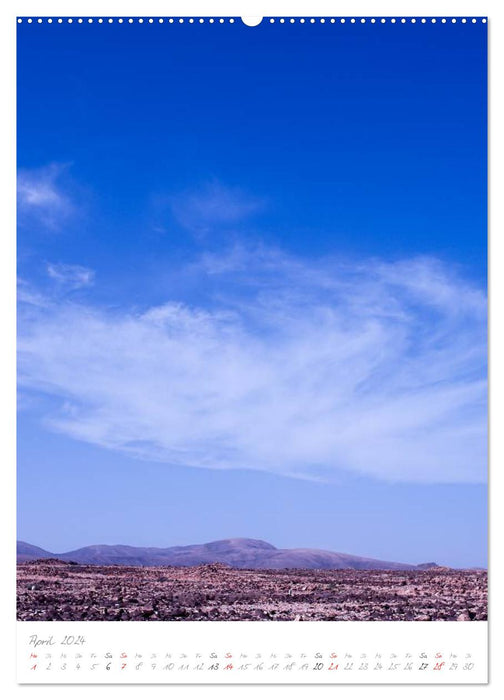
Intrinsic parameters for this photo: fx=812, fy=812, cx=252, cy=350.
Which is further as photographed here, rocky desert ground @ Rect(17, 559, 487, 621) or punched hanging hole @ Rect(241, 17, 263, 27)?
rocky desert ground @ Rect(17, 559, 487, 621)
